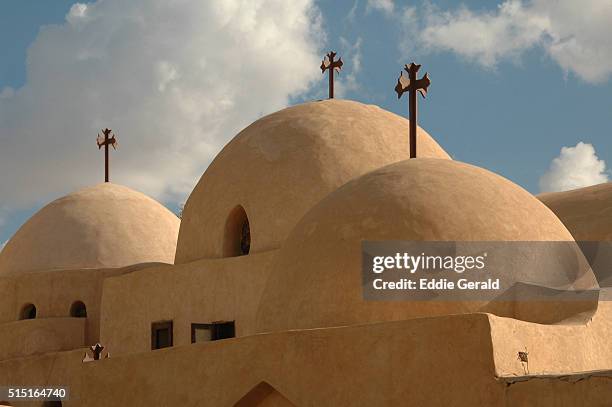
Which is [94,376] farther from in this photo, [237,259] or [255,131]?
[255,131]

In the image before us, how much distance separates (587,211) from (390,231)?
6944 mm

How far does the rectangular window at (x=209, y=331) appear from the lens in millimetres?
15414

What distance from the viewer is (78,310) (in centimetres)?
2050

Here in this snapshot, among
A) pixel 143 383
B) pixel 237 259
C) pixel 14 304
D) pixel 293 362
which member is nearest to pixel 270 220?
pixel 237 259

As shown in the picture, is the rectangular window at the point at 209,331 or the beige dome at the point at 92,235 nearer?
the rectangular window at the point at 209,331

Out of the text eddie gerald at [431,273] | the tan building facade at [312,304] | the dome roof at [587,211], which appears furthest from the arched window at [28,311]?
the text eddie gerald at [431,273]

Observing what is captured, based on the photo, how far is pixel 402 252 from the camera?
11.3 meters

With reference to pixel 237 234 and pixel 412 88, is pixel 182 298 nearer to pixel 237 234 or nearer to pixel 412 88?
pixel 237 234

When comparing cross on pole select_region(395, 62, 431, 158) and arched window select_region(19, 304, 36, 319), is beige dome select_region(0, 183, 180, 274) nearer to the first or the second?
arched window select_region(19, 304, 36, 319)

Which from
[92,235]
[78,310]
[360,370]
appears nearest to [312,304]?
[360,370]

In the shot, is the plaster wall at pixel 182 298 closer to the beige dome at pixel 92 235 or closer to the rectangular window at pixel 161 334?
the rectangular window at pixel 161 334

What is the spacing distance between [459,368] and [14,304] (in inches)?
534

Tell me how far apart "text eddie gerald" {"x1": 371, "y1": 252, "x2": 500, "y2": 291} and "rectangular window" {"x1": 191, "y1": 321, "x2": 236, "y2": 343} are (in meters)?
4.71

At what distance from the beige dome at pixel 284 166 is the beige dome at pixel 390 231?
286 centimetres
